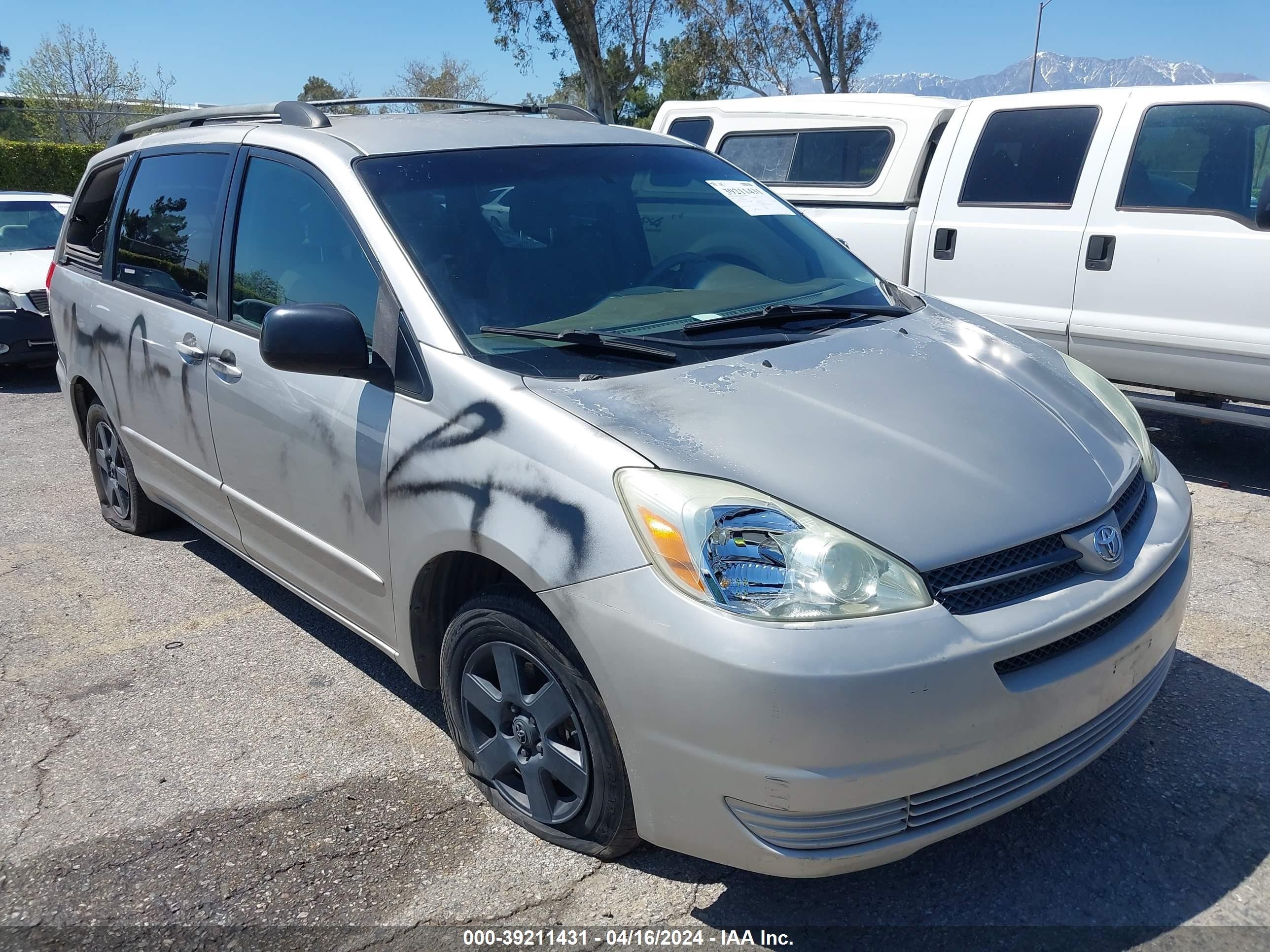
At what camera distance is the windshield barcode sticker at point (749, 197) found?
3787 millimetres

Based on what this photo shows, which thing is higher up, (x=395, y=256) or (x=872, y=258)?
(x=395, y=256)

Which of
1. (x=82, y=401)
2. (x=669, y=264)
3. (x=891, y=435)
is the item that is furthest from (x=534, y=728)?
(x=82, y=401)

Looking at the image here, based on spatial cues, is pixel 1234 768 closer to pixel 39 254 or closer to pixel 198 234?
pixel 198 234

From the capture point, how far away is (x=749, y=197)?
12.6ft

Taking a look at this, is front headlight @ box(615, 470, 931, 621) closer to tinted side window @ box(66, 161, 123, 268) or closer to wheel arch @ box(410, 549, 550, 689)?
wheel arch @ box(410, 549, 550, 689)

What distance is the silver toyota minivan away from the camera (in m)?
2.09

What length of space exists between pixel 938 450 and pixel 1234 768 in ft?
4.46

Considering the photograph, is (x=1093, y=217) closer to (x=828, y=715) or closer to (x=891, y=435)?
(x=891, y=435)

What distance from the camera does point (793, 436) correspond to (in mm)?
2398

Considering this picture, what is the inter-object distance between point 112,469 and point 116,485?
8cm

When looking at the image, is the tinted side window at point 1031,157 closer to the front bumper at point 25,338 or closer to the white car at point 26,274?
the white car at point 26,274

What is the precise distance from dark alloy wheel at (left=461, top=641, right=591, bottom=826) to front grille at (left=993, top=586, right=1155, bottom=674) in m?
0.95

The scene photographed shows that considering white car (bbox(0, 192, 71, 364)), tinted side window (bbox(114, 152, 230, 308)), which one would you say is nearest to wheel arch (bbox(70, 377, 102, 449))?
tinted side window (bbox(114, 152, 230, 308))

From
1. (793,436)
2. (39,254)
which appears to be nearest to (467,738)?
(793,436)
